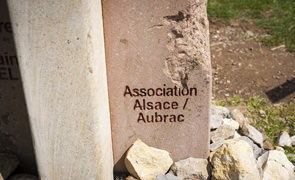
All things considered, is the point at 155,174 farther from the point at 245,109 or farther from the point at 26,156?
the point at 245,109

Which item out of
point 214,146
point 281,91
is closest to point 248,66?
point 281,91

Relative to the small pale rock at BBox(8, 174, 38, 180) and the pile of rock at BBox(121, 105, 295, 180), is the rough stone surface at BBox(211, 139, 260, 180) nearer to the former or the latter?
the pile of rock at BBox(121, 105, 295, 180)

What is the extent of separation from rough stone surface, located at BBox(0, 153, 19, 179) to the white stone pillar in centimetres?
44

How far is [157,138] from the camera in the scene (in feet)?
8.18

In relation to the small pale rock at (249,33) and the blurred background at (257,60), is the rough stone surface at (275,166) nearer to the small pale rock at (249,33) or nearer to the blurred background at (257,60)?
the blurred background at (257,60)

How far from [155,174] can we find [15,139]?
3.97 feet

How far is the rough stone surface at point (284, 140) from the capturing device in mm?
3174

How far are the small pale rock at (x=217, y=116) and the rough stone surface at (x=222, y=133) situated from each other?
0.05 m

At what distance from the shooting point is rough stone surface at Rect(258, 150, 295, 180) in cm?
241

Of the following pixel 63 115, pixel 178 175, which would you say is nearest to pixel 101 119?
pixel 63 115

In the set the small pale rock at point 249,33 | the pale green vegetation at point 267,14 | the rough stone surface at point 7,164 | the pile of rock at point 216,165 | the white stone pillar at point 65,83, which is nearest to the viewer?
the white stone pillar at point 65,83

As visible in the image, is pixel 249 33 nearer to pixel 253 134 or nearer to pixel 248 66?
pixel 248 66

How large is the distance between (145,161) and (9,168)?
1.11 meters

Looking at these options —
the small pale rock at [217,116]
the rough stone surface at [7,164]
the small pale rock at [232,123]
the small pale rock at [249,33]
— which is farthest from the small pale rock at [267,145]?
the small pale rock at [249,33]
